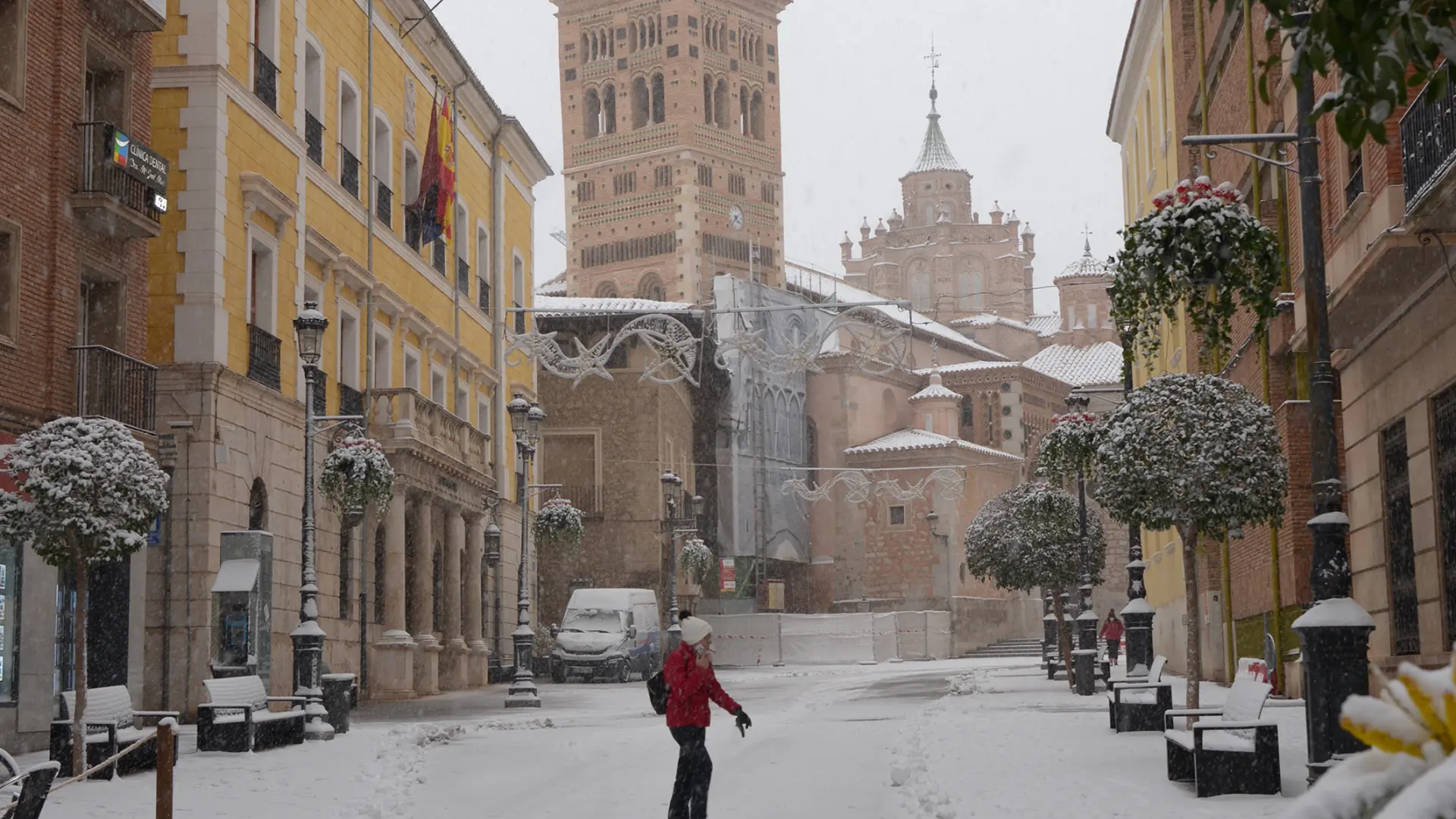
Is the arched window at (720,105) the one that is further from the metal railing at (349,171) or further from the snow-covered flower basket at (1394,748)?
the snow-covered flower basket at (1394,748)

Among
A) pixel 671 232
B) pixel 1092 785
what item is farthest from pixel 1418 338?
pixel 671 232

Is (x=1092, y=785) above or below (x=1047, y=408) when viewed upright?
below

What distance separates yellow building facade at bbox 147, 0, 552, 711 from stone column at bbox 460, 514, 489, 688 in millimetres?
80

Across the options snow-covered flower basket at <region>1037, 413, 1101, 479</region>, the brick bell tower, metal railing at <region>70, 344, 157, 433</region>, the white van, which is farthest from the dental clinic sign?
the brick bell tower

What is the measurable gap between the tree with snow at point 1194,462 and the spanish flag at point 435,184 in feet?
62.1

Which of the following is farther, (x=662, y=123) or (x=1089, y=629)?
(x=662, y=123)

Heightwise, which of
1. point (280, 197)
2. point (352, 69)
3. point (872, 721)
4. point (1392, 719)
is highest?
point (352, 69)

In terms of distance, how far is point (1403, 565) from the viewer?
16.8m

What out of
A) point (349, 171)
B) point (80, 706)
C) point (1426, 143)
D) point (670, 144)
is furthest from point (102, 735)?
point (670, 144)

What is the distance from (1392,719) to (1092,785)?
10897 mm

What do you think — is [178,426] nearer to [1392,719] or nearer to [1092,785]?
[1092,785]

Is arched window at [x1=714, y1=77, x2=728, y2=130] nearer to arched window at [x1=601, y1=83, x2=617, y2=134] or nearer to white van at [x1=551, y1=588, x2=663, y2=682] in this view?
arched window at [x1=601, y1=83, x2=617, y2=134]

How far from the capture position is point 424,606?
33.6m

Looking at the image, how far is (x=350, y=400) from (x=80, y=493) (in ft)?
47.3
